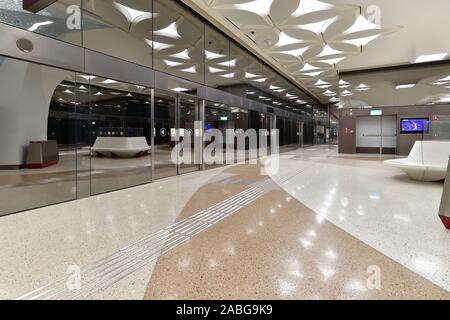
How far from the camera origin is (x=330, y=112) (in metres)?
30.6

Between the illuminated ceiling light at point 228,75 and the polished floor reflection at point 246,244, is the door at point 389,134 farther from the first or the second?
the polished floor reflection at point 246,244

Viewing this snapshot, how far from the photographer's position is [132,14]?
20.6 ft

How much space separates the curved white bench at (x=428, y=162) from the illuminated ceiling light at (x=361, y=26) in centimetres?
437

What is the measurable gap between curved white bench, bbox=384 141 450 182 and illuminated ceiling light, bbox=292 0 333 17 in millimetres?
4418

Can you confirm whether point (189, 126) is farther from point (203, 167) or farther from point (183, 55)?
point (183, 55)

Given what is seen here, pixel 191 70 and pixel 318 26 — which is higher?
pixel 318 26

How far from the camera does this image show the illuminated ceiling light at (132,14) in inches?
233

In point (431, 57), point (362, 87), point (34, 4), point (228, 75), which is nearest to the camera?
point (34, 4)

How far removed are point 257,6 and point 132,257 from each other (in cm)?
738

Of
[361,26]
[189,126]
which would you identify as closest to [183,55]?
[189,126]

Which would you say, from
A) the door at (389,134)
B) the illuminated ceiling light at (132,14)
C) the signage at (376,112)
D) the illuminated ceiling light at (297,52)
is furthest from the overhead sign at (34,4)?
the door at (389,134)
